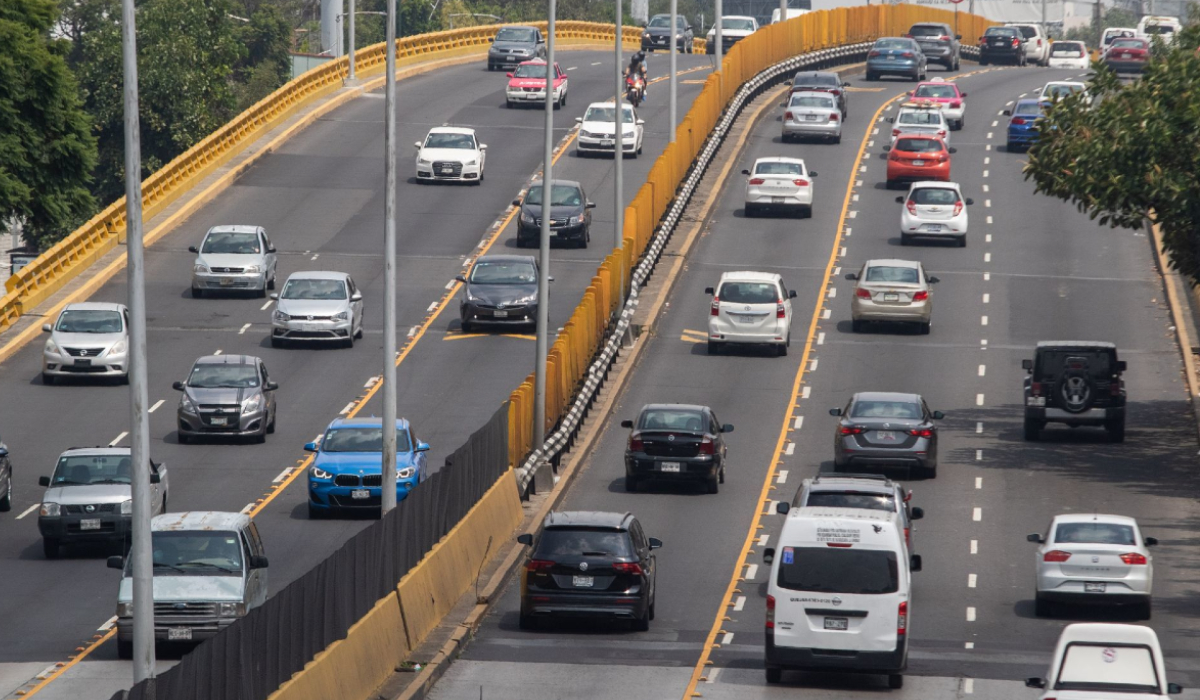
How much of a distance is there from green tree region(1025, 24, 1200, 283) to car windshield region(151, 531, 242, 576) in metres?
21.2

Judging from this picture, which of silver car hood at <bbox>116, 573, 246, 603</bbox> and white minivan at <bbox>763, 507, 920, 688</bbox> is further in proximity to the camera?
silver car hood at <bbox>116, 573, 246, 603</bbox>

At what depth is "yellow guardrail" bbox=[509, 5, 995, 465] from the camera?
36.5 m

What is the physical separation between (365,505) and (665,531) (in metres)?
4.76

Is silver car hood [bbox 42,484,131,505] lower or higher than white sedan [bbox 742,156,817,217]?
lower

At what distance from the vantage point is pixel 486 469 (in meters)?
29.7

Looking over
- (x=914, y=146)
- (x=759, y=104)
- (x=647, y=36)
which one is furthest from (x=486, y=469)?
(x=647, y=36)

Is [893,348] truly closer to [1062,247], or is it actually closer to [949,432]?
[949,432]

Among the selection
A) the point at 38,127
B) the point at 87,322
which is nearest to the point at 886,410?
the point at 38,127

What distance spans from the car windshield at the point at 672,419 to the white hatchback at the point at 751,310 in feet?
33.0

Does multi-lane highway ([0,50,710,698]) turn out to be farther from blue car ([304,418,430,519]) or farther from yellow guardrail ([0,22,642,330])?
yellow guardrail ([0,22,642,330])

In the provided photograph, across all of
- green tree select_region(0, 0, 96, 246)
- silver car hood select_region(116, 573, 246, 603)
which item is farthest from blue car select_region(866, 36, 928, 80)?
silver car hood select_region(116, 573, 246, 603)


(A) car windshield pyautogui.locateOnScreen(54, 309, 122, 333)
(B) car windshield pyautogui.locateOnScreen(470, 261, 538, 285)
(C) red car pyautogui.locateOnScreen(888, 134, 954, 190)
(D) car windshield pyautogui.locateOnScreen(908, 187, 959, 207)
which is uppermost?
(C) red car pyautogui.locateOnScreen(888, 134, 954, 190)

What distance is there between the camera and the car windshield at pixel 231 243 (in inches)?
1921

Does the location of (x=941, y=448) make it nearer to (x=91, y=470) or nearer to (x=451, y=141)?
(x=91, y=470)
